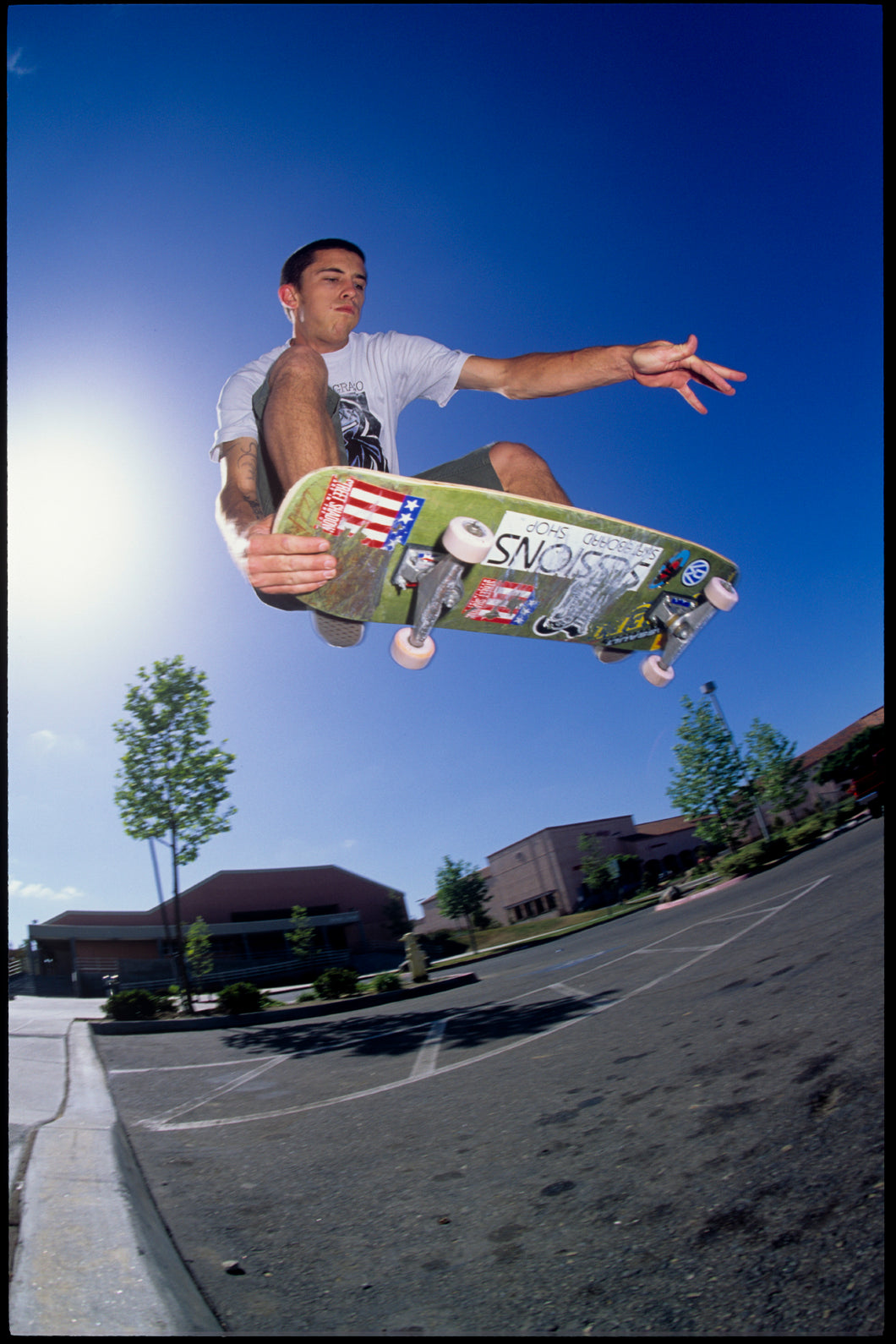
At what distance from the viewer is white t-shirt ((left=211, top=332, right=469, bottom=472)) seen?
7.26 feet

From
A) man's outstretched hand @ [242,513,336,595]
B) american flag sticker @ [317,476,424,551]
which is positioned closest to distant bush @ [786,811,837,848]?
american flag sticker @ [317,476,424,551]

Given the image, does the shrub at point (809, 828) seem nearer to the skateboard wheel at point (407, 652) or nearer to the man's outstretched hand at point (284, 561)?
the skateboard wheel at point (407, 652)

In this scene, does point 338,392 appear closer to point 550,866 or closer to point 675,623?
point 675,623

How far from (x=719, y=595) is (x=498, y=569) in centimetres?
91

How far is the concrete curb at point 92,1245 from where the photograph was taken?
1.20 meters

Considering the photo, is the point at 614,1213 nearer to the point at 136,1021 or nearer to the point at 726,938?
the point at 726,938

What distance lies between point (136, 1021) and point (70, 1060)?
0.65ft

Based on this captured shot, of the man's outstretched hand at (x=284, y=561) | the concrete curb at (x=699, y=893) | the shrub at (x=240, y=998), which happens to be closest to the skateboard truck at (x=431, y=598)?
the man's outstretched hand at (x=284, y=561)

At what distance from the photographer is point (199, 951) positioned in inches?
70.6

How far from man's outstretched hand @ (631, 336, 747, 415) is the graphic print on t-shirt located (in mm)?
1100

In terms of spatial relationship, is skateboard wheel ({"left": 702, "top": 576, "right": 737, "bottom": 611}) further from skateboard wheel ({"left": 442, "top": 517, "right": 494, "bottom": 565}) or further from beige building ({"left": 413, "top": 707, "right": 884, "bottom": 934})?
skateboard wheel ({"left": 442, "top": 517, "right": 494, "bottom": 565})

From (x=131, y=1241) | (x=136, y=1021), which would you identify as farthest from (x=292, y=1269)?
(x=136, y=1021)

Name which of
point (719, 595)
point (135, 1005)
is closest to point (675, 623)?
point (719, 595)

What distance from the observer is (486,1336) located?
1.27 m
